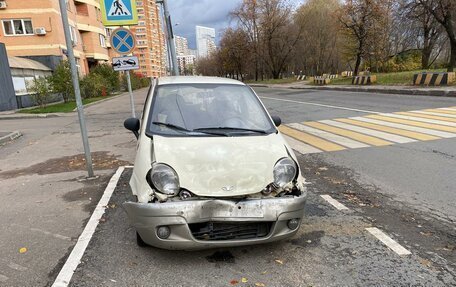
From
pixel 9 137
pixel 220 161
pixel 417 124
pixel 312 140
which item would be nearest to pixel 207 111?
pixel 220 161

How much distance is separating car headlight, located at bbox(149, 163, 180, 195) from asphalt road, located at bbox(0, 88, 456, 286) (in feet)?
2.38

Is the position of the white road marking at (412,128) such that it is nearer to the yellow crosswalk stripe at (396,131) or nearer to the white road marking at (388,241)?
the yellow crosswalk stripe at (396,131)

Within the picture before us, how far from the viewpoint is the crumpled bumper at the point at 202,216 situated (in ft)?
10.2

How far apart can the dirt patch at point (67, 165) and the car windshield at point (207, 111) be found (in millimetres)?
3247

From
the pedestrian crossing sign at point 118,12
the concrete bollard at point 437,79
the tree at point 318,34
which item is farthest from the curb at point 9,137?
the tree at point 318,34

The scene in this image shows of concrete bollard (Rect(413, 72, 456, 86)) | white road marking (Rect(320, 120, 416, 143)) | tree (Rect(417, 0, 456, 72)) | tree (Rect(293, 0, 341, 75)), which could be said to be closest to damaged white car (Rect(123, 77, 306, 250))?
white road marking (Rect(320, 120, 416, 143))

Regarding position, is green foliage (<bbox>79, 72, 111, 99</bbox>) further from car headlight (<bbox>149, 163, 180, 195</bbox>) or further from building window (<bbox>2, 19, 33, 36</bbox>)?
car headlight (<bbox>149, 163, 180, 195</bbox>)

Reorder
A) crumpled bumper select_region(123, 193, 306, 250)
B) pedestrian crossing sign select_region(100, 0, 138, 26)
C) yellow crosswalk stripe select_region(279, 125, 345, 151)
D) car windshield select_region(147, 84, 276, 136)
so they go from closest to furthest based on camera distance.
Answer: crumpled bumper select_region(123, 193, 306, 250), car windshield select_region(147, 84, 276, 136), yellow crosswalk stripe select_region(279, 125, 345, 151), pedestrian crossing sign select_region(100, 0, 138, 26)

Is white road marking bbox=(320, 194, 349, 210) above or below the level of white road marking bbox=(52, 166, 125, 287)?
below

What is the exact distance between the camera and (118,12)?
8570 mm

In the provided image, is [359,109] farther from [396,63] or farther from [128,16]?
[396,63]

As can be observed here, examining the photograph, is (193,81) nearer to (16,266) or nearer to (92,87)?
(16,266)

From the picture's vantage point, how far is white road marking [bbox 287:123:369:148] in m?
8.20

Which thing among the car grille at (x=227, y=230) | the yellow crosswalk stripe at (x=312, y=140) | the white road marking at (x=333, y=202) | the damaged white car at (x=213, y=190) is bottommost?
the yellow crosswalk stripe at (x=312, y=140)
